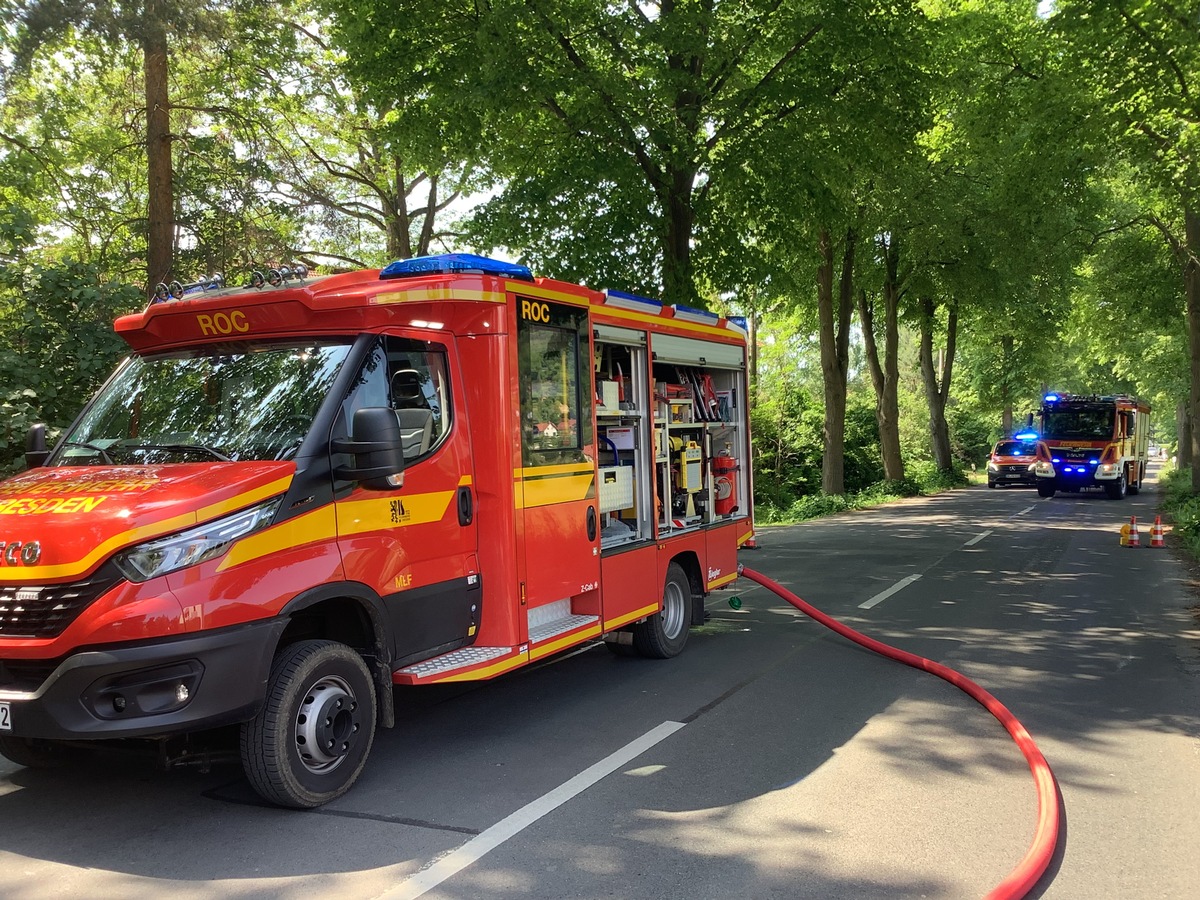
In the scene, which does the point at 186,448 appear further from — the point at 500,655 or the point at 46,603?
the point at 500,655

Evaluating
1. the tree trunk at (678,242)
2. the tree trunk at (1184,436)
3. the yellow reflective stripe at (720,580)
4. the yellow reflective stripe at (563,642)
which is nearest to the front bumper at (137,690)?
the yellow reflective stripe at (563,642)

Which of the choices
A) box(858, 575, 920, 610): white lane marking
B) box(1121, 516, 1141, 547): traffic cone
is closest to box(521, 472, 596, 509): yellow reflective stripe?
box(858, 575, 920, 610): white lane marking

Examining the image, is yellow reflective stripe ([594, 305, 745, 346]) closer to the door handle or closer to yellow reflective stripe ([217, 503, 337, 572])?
the door handle

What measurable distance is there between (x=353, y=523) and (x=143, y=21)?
10133 mm

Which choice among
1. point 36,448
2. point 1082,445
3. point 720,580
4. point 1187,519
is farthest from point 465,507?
point 1082,445

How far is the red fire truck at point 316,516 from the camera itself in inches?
156

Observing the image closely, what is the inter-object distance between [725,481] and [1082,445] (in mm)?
22406

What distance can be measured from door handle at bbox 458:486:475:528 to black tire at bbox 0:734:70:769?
2419 millimetres

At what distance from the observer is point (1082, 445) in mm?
27438

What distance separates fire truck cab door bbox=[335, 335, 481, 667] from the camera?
15.9ft

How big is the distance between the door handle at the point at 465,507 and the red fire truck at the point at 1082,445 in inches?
1030

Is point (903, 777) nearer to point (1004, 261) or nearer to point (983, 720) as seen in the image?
point (983, 720)

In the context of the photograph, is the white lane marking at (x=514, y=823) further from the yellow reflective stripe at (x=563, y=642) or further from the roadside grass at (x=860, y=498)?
the roadside grass at (x=860, y=498)

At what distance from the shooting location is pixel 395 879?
12.6ft
